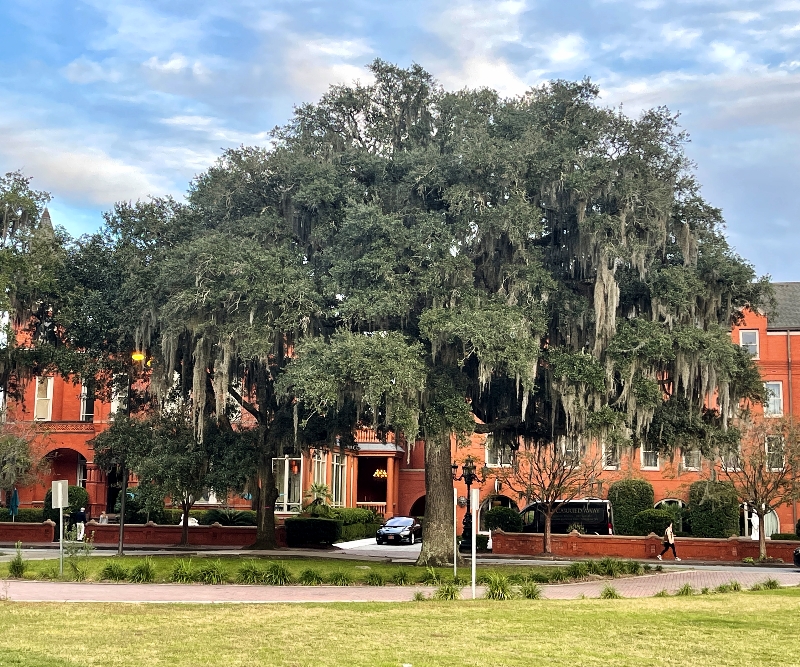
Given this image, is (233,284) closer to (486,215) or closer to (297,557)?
(486,215)

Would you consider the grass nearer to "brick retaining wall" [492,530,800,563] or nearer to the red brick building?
"brick retaining wall" [492,530,800,563]

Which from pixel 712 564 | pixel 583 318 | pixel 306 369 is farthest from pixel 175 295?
pixel 712 564

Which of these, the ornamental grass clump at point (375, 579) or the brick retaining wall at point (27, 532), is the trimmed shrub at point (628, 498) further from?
the ornamental grass clump at point (375, 579)

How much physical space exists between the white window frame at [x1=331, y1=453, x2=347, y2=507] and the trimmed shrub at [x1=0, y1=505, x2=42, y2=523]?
14.3 meters

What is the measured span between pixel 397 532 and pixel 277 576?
23758 millimetres

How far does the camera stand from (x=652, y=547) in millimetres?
36875

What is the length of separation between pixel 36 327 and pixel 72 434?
74.1 ft

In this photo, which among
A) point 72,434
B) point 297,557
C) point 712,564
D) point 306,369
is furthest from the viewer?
point 72,434

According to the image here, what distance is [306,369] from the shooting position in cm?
2227

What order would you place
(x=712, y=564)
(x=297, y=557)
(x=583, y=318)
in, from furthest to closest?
(x=712, y=564) → (x=297, y=557) → (x=583, y=318)

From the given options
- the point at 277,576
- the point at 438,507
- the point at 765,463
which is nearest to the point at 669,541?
the point at 765,463

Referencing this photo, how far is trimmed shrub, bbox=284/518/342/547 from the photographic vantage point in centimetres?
3841

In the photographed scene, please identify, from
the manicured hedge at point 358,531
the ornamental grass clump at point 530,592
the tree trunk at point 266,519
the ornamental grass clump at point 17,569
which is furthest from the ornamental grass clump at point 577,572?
the manicured hedge at point 358,531

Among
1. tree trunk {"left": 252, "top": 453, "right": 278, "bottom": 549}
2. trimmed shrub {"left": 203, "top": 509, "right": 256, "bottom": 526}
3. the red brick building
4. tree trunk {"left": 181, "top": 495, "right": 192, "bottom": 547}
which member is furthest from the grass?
the red brick building
